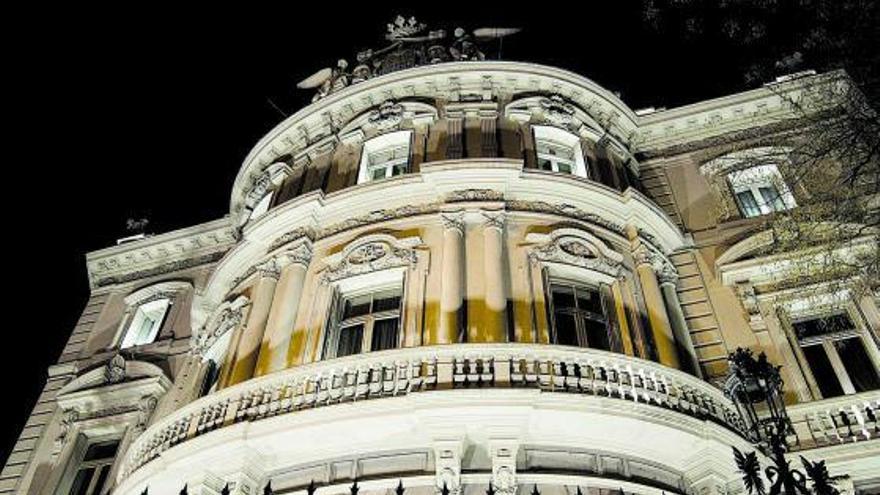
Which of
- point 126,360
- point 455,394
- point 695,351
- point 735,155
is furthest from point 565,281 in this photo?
point 126,360

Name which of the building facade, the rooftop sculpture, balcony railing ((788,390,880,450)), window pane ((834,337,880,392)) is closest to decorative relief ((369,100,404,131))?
the building facade

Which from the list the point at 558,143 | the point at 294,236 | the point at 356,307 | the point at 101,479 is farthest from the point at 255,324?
the point at 558,143

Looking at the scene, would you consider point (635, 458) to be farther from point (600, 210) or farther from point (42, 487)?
point (42, 487)

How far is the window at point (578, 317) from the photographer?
42.7 feet

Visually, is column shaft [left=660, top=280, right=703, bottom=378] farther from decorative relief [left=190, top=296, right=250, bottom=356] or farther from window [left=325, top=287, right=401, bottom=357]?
decorative relief [left=190, top=296, right=250, bottom=356]

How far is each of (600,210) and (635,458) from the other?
604cm

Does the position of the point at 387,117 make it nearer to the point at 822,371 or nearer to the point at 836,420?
the point at 822,371

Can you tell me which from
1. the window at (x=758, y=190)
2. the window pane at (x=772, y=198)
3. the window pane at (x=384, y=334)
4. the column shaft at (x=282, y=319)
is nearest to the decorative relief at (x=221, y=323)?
the column shaft at (x=282, y=319)

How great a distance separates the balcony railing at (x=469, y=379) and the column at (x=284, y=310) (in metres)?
1.31

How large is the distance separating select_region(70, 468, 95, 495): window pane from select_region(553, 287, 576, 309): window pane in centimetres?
1297

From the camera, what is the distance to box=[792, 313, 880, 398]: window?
44.9 feet

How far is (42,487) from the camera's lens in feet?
57.5

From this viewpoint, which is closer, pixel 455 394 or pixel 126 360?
pixel 455 394

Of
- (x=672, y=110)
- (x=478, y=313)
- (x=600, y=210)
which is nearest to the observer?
(x=478, y=313)
